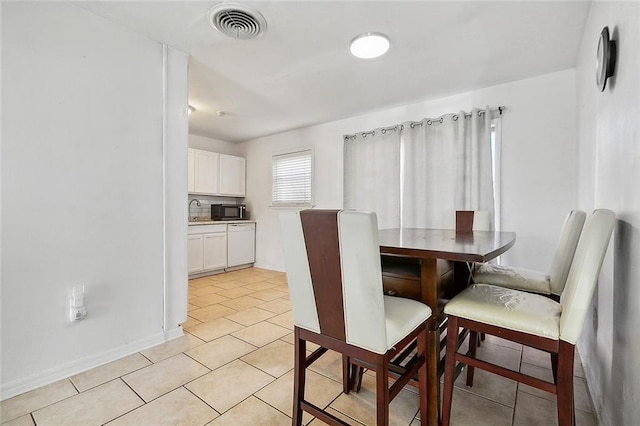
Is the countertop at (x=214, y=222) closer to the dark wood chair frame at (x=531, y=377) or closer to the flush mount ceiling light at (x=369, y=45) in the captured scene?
the flush mount ceiling light at (x=369, y=45)

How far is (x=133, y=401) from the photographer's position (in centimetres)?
162

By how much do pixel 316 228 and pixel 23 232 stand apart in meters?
1.81

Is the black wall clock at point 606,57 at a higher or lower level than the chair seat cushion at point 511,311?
higher

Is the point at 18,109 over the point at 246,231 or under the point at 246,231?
over

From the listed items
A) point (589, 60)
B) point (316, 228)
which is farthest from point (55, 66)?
point (589, 60)

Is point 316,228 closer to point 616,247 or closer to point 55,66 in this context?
point 616,247

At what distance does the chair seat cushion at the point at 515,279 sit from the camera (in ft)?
6.01

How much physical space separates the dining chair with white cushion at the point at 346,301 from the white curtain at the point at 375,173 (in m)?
2.45

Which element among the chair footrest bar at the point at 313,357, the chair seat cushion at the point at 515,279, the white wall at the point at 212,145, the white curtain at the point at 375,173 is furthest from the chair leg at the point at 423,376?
the white wall at the point at 212,145

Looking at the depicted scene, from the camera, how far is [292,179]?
4859 mm

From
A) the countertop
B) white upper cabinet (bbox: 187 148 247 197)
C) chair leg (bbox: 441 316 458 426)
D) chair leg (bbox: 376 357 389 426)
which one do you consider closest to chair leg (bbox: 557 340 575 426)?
chair leg (bbox: 441 316 458 426)

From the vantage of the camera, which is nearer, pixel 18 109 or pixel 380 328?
pixel 380 328

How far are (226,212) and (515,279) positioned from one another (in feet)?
14.3

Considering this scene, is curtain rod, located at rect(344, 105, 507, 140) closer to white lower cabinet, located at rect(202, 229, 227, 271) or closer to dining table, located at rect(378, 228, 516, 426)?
dining table, located at rect(378, 228, 516, 426)
